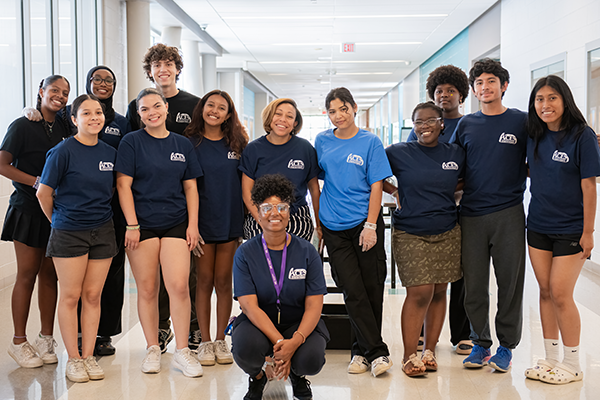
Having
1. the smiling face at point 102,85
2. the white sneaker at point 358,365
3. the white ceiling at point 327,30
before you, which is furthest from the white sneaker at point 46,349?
the white ceiling at point 327,30

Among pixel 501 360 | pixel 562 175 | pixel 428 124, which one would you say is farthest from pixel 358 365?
pixel 562 175

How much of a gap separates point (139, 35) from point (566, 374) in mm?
7230

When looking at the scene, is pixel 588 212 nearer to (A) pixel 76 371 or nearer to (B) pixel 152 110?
(B) pixel 152 110

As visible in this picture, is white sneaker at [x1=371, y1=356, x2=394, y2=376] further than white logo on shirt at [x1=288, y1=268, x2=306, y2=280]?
Yes

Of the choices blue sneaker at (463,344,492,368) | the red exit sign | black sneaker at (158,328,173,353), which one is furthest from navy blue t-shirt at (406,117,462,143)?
the red exit sign

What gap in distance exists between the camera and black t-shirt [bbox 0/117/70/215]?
2.85 m

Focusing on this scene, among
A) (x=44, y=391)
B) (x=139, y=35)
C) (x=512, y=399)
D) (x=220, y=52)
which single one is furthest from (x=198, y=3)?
(x=512, y=399)

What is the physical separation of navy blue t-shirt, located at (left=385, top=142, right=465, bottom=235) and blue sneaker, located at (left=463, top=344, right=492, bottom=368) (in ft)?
2.43

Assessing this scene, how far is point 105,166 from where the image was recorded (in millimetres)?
2773

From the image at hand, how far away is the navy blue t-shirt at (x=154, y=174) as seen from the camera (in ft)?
9.22

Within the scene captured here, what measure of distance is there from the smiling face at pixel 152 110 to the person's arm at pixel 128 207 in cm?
32

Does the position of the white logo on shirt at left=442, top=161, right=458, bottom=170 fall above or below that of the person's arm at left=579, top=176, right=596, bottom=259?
above

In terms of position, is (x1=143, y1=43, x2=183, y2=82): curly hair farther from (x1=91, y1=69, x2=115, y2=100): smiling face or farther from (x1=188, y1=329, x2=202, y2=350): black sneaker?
(x1=188, y1=329, x2=202, y2=350): black sneaker

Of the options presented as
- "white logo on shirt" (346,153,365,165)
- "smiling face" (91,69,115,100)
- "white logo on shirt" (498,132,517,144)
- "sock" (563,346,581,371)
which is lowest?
"sock" (563,346,581,371)
